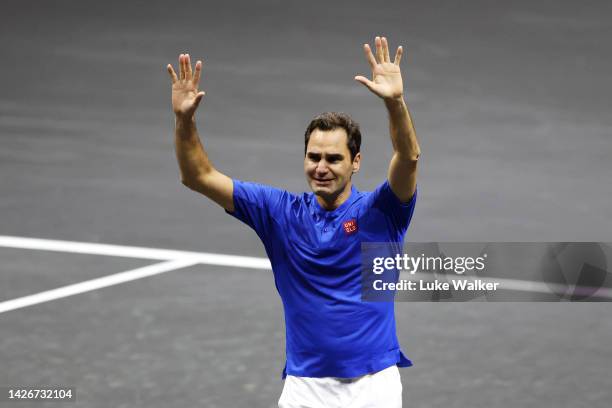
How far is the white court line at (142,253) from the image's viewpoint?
12555 mm

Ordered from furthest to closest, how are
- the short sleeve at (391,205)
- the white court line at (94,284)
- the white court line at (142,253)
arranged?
the white court line at (142,253) → the white court line at (94,284) → the short sleeve at (391,205)

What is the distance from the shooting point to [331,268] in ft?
22.3

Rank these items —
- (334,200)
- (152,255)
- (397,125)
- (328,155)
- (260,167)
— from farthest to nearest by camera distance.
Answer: (260,167)
(152,255)
(334,200)
(328,155)
(397,125)

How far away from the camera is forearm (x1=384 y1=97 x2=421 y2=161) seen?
6.45m

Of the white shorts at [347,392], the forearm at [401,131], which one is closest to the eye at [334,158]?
the forearm at [401,131]

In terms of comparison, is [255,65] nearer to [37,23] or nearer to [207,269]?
[37,23]

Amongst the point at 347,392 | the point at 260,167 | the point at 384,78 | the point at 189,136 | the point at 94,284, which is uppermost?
the point at 260,167

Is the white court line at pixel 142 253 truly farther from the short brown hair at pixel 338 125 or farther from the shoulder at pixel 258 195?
the short brown hair at pixel 338 125

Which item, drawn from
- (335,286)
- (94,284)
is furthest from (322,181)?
(94,284)

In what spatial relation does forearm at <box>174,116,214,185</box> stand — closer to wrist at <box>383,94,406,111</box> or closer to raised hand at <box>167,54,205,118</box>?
raised hand at <box>167,54,205,118</box>

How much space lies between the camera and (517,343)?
1083 centimetres

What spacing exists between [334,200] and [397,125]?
67cm

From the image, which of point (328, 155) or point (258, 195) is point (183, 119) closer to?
point (258, 195)

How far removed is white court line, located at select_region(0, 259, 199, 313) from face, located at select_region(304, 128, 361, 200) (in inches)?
208
